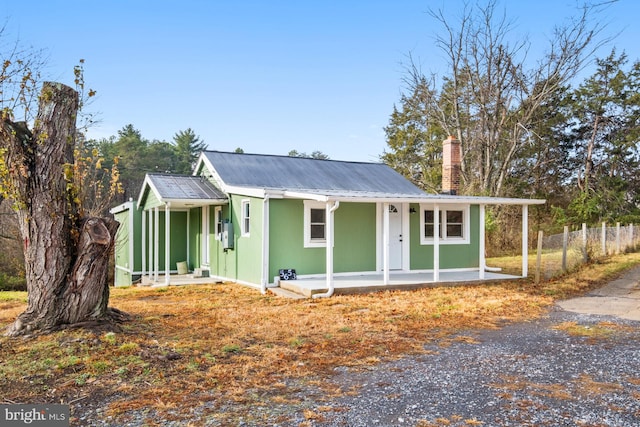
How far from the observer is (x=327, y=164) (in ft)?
52.0

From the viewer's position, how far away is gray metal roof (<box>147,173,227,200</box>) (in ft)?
39.6

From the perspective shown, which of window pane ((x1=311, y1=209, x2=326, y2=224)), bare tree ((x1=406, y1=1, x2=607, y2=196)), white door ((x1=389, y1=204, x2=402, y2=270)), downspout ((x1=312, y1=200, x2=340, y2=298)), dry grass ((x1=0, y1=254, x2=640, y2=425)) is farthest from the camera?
bare tree ((x1=406, y1=1, x2=607, y2=196))

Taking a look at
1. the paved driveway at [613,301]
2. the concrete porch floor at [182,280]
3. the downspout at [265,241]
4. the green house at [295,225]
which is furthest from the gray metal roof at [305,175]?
the paved driveway at [613,301]

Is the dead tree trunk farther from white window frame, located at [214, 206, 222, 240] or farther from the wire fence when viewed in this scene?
the wire fence

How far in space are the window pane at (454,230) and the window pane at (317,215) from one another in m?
3.96

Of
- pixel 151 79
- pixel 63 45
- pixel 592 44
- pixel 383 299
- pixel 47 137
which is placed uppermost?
pixel 592 44

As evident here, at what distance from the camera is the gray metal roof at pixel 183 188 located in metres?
12.1

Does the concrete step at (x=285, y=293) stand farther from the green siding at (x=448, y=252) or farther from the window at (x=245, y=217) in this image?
the green siding at (x=448, y=252)

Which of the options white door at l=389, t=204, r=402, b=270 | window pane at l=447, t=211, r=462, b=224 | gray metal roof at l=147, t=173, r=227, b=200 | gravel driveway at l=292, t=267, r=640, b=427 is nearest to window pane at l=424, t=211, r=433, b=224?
window pane at l=447, t=211, r=462, b=224

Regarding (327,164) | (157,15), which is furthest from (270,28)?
(327,164)

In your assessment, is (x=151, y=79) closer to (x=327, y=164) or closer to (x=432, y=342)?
(x=327, y=164)

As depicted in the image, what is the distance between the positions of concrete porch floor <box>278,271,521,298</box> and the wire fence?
4.38ft

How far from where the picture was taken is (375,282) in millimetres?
10789

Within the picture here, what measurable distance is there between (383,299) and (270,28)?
10.1m
